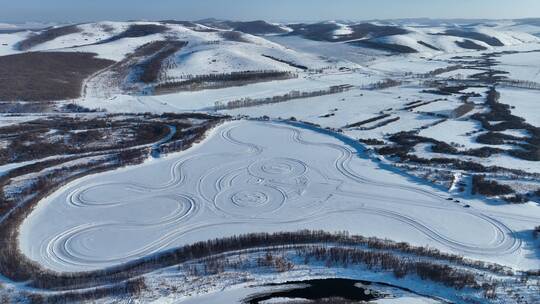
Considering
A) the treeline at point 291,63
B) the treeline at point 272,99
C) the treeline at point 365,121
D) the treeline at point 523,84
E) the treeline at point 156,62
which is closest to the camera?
the treeline at point 365,121

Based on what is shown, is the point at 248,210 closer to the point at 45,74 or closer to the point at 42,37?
the point at 45,74

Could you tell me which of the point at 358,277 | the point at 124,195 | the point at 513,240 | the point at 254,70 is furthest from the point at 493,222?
the point at 254,70

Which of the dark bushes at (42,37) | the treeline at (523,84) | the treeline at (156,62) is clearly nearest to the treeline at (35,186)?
the treeline at (156,62)

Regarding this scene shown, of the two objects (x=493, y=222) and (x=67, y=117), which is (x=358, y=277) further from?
(x=67, y=117)

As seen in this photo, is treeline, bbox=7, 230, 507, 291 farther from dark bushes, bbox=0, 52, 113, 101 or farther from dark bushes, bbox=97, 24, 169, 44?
dark bushes, bbox=97, 24, 169, 44

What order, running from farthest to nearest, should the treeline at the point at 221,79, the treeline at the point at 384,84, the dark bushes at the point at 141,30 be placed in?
the dark bushes at the point at 141,30 → the treeline at the point at 384,84 → the treeline at the point at 221,79

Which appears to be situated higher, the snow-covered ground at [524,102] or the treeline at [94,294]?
the snow-covered ground at [524,102]

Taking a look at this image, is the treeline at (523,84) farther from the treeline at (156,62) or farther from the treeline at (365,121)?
the treeline at (156,62)
